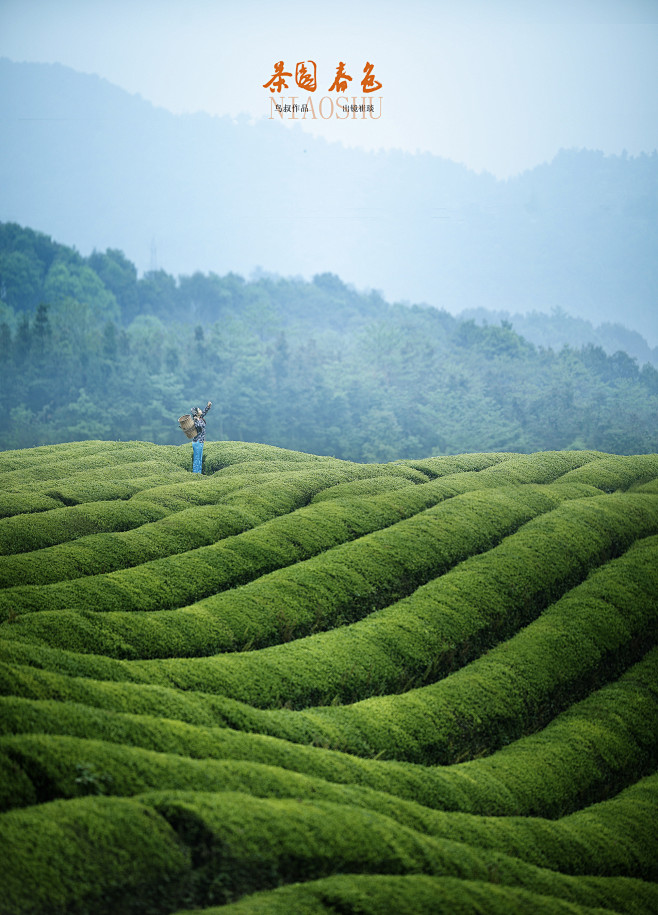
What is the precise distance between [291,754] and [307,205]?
9762 cm

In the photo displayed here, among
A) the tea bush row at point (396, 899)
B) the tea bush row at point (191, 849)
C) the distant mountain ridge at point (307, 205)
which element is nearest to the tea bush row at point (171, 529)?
the tea bush row at point (191, 849)

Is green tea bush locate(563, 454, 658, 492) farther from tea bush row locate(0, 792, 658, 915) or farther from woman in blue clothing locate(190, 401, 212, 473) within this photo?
tea bush row locate(0, 792, 658, 915)

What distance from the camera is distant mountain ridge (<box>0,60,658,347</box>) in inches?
3851

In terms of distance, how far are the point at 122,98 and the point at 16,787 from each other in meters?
119

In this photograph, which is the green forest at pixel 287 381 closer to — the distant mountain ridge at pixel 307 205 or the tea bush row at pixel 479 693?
the distant mountain ridge at pixel 307 205

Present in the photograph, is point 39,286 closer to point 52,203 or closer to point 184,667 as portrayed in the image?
point 52,203

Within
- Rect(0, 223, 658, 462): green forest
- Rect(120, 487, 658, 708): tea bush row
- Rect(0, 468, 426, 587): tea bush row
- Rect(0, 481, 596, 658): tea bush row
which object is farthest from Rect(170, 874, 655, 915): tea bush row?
Rect(0, 223, 658, 462): green forest

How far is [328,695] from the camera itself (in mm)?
10336

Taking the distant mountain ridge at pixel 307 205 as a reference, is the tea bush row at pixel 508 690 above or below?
below

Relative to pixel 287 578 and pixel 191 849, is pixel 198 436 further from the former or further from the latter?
pixel 191 849

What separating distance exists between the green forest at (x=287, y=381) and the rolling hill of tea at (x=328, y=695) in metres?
39.4

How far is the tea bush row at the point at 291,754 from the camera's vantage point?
628cm

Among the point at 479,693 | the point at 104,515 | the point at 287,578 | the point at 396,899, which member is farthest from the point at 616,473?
the point at 396,899

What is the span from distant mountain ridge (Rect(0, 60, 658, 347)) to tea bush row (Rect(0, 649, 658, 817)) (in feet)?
300
